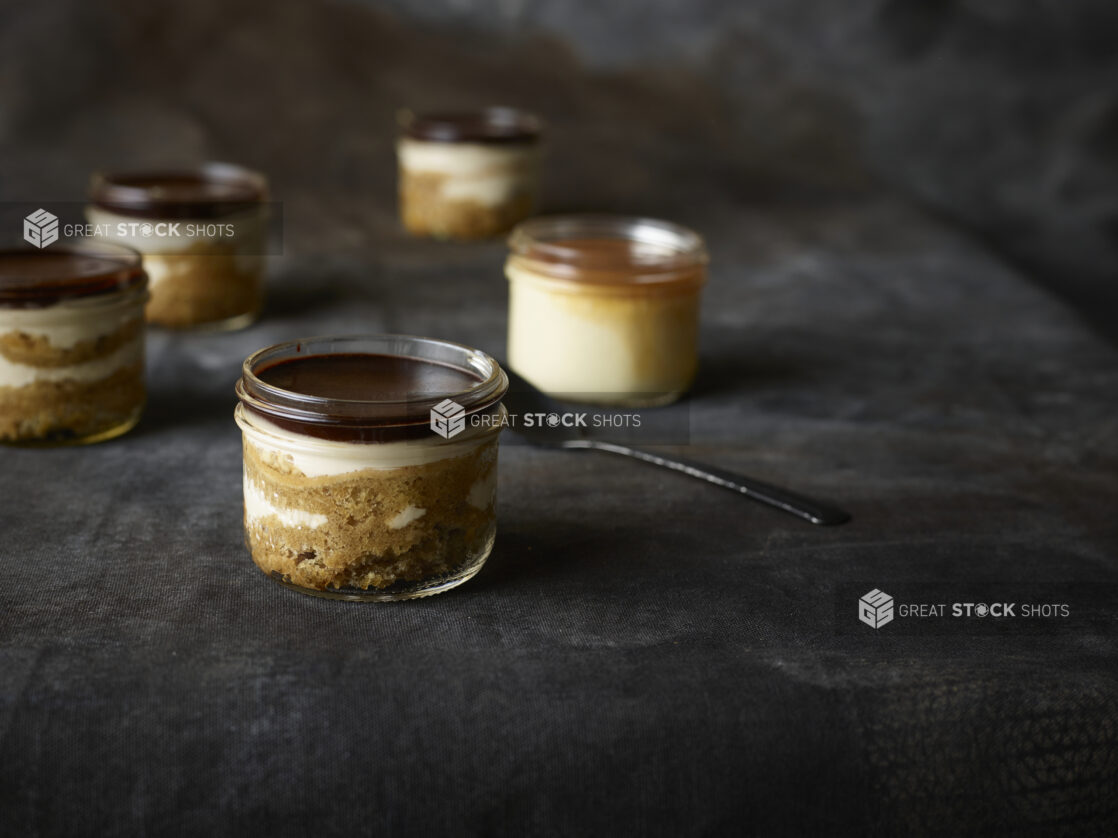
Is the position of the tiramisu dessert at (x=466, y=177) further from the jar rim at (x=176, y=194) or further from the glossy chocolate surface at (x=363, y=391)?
the glossy chocolate surface at (x=363, y=391)

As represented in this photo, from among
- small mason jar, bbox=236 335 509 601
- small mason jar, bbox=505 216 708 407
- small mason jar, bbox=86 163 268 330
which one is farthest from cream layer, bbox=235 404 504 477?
small mason jar, bbox=86 163 268 330

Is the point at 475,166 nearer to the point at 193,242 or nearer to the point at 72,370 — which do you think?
the point at 193,242

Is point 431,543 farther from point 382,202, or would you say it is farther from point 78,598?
point 382,202

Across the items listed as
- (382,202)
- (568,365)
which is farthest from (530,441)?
(382,202)

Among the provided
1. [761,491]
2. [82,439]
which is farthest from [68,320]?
[761,491]

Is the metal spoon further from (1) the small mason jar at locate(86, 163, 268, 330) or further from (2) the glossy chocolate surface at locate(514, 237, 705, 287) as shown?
(1) the small mason jar at locate(86, 163, 268, 330)

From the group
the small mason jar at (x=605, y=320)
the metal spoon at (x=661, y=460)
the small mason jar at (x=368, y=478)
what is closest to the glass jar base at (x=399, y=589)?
the small mason jar at (x=368, y=478)
